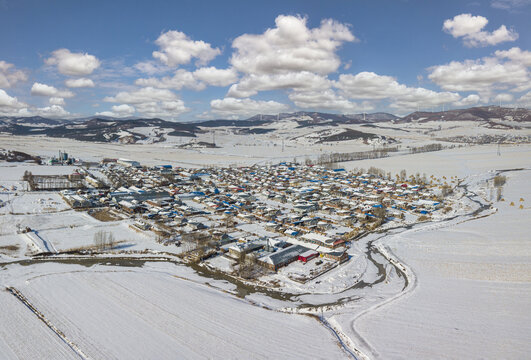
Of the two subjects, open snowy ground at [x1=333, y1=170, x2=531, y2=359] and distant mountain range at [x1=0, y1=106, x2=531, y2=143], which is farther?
distant mountain range at [x1=0, y1=106, x2=531, y2=143]

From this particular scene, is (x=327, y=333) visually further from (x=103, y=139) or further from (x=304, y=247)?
(x=103, y=139)

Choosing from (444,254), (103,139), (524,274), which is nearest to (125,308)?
(444,254)

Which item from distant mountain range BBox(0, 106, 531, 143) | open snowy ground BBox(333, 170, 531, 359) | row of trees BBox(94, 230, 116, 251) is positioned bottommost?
open snowy ground BBox(333, 170, 531, 359)

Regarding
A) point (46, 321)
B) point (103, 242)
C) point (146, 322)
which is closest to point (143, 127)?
point (103, 242)

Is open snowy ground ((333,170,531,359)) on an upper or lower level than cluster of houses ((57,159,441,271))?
lower

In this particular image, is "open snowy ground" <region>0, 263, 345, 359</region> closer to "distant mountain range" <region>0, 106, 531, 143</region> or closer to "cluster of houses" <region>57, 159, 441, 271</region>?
"cluster of houses" <region>57, 159, 441, 271</region>

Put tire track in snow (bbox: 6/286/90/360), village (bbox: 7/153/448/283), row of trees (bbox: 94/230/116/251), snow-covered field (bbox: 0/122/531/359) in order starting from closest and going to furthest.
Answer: tire track in snow (bbox: 6/286/90/360)
snow-covered field (bbox: 0/122/531/359)
village (bbox: 7/153/448/283)
row of trees (bbox: 94/230/116/251)

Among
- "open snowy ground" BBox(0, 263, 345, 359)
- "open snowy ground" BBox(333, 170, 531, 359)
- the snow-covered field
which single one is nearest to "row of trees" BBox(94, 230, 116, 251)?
the snow-covered field
